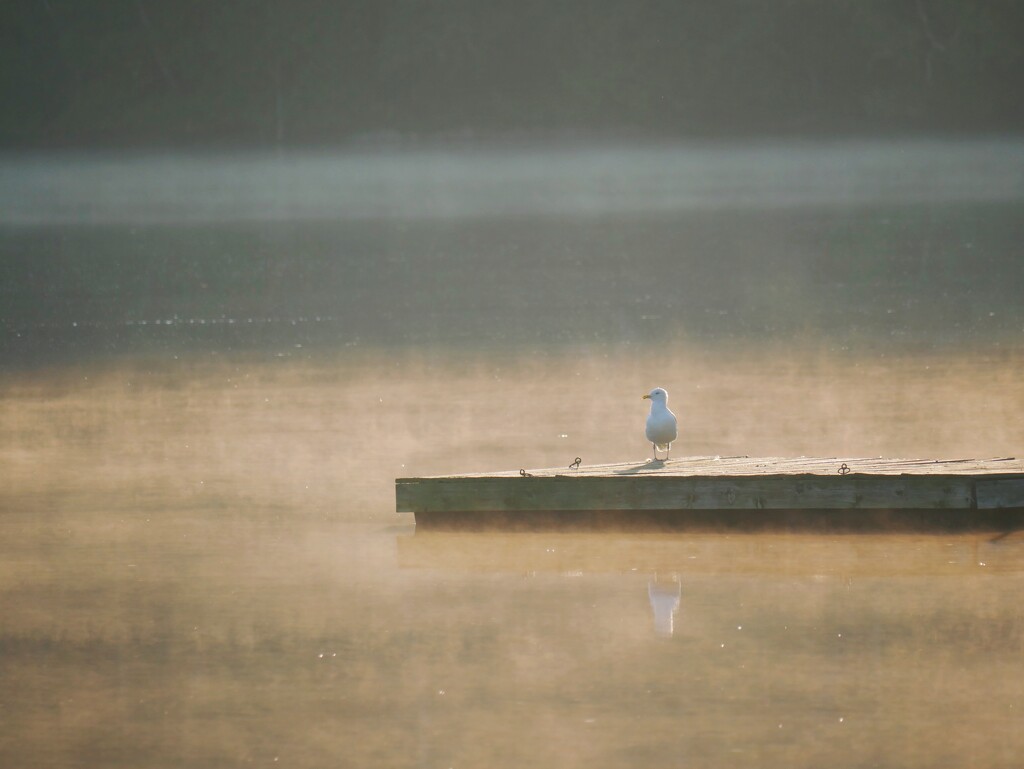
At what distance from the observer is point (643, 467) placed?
758 centimetres

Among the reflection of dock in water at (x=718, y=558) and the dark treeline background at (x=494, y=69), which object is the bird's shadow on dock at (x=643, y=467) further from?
the dark treeline background at (x=494, y=69)

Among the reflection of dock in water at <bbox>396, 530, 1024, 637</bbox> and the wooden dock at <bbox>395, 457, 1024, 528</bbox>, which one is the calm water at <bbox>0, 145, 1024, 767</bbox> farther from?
the wooden dock at <bbox>395, 457, 1024, 528</bbox>

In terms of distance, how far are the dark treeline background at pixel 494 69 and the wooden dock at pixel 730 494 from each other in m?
64.8

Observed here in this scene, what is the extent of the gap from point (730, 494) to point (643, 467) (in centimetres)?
59

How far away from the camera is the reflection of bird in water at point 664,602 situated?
602 centimetres

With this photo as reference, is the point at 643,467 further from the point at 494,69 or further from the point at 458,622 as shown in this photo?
the point at 494,69

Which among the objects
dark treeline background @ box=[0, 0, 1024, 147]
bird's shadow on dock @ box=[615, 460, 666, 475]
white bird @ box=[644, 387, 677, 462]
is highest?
dark treeline background @ box=[0, 0, 1024, 147]

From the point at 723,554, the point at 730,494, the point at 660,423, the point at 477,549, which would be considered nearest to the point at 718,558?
the point at 723,554

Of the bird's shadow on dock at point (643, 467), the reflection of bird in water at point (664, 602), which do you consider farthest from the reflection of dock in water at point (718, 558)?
the bird's shadow on dock at point (643, 467)

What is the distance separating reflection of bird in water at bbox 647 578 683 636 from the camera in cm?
602

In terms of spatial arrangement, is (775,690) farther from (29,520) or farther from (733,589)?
(29,520)

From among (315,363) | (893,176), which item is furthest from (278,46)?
(315,363)

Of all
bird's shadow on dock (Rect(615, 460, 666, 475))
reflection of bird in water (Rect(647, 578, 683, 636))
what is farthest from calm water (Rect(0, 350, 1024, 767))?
bird's shadow on dock (Rect(615, 460, 666, 475))

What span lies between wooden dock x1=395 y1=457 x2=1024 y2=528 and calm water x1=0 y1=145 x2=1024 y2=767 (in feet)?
0.42
